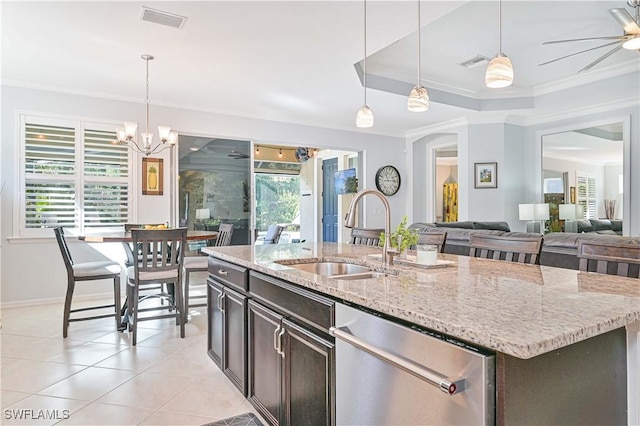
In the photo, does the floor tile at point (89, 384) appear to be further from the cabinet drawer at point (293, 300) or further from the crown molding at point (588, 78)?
the crown molding at point (588, 78)

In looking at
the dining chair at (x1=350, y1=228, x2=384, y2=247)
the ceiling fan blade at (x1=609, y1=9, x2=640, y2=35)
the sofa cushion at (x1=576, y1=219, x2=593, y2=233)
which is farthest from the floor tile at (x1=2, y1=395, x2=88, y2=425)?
the sofa cushion at (x1=576, y1=219, x2=593, y2=233)

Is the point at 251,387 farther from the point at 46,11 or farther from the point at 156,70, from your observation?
the point at 156,70

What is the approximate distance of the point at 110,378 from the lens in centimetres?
250

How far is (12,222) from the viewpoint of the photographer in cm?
425

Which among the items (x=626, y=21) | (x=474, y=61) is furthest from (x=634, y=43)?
(x=474, y=61)

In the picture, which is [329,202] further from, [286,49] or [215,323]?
[215,323]

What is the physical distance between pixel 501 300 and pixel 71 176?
16.4ft

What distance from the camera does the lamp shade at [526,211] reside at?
5566 mm

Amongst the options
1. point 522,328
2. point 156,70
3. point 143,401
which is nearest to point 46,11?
point 156,70

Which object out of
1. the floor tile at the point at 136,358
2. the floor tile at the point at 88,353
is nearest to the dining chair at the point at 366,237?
the floor tile at the point at 136,358

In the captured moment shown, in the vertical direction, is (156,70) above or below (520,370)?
above

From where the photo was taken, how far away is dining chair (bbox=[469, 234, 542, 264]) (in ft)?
6.40

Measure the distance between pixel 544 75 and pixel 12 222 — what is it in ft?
22.4

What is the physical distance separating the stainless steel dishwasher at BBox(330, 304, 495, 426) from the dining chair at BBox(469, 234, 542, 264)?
48.3 inches
